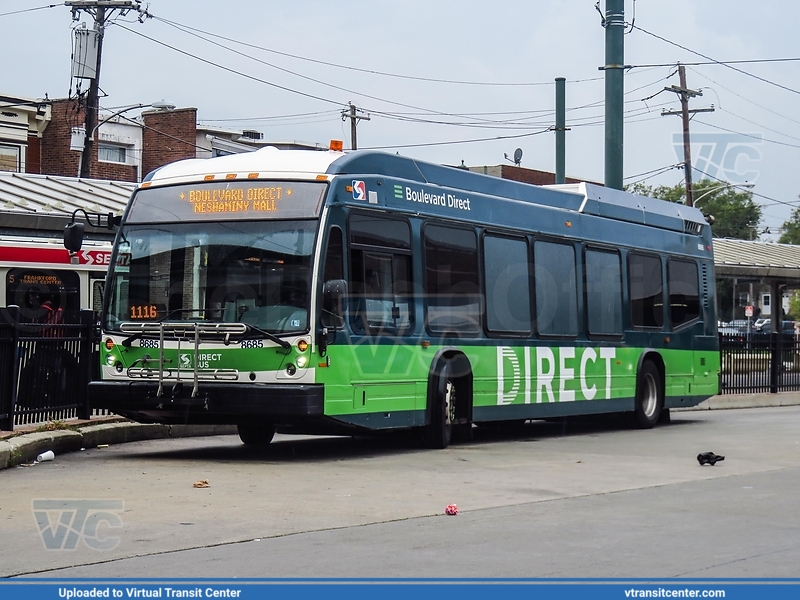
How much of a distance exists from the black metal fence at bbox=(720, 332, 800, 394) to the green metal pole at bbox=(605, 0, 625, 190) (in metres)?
5.41

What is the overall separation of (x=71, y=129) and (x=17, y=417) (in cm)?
3320

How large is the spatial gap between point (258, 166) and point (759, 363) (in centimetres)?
1771

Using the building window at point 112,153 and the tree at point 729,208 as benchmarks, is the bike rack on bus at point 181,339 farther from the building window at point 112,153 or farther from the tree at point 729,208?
the tree at point 729,208

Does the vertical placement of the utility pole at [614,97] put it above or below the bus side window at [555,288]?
above

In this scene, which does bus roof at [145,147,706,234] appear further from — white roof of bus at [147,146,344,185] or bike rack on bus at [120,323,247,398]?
bike rack on bus at [120,323,247,398]

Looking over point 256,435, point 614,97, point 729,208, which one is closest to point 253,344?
point 256,435

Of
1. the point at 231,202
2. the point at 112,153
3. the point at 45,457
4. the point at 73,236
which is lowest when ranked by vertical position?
the point at 45,457

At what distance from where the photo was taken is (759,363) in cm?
2814

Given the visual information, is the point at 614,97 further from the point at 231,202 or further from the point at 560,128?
the point at 231,202

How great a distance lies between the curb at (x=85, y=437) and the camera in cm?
1238

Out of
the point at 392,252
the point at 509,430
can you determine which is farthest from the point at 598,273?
the point at 392,252

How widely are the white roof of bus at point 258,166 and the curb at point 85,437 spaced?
9.47 feet

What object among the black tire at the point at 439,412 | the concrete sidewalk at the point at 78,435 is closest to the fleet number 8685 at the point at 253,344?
the concrete sidewalk at the point at 78,435
